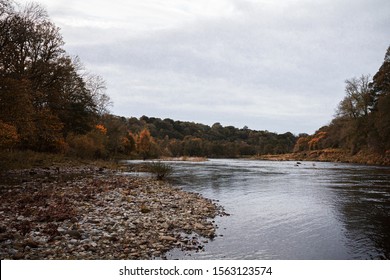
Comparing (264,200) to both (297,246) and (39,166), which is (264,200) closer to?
(297,246)

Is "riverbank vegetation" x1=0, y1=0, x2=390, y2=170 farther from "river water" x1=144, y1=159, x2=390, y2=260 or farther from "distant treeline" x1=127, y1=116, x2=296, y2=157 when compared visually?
"distant treeline" x1=127, y1=116, x2=296, y2=157

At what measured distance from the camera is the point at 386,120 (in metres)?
44.7

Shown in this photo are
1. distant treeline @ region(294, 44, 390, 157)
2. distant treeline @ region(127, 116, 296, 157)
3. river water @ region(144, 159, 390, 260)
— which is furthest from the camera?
distant treeline @ region(127, 116, 296, 157)

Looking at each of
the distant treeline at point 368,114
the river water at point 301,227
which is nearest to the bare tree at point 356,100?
the distant treeline at point 368,114

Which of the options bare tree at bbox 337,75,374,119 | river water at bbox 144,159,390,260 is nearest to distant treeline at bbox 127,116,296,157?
bare tree at bbox 337,75,374,119

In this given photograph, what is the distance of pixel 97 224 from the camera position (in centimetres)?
966

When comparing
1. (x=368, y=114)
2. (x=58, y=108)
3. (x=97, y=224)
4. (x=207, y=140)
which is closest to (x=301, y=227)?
(x=97, y=224)

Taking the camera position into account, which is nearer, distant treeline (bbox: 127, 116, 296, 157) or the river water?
the river water

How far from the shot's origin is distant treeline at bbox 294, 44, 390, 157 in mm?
46719

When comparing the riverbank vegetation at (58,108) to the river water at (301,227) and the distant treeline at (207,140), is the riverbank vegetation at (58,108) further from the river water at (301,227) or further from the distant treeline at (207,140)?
the distant treeline at (207,140)

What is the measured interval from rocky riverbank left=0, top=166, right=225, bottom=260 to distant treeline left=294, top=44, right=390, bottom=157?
140ft

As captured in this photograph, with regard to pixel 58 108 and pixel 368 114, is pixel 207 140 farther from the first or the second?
pixel 58 108

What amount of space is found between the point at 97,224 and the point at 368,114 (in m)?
62.9
